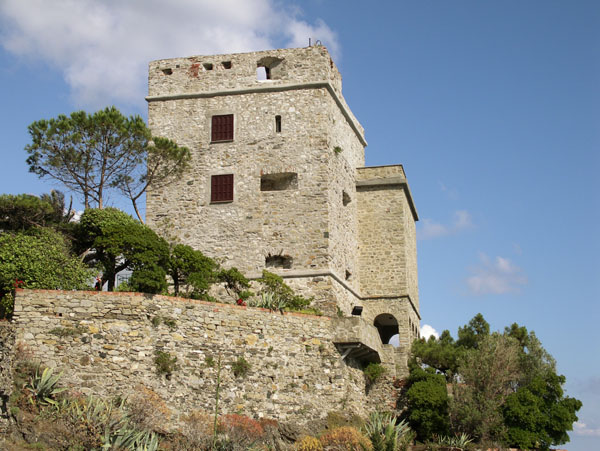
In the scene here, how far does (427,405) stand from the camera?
82.9 ft

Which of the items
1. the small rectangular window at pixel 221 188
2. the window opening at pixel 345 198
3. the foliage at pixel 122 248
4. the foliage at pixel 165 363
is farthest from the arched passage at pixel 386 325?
the foliage at pixel 165 363

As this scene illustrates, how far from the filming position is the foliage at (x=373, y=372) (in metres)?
26.8

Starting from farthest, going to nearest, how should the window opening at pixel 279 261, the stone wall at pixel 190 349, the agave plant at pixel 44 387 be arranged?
the window opening at pixel 279 261 → the stone wall at pixel 190 349 → the agave plant at pixel 44 387

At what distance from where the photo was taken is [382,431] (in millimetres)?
23609

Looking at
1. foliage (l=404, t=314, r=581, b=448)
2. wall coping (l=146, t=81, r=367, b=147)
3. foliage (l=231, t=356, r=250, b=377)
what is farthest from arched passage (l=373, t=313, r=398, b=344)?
foliage (l=231, t=356, r=250, b=377)

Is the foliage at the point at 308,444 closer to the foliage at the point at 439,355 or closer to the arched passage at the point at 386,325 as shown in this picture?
the foliage at the point at 439,355

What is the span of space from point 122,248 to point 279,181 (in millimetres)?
7812

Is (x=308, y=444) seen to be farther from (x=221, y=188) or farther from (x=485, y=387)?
(x=221, y=188)

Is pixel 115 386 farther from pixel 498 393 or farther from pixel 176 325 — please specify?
pixel 498 393

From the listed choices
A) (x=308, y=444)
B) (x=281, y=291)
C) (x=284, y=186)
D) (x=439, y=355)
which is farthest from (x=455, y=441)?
(x=284, y=186)

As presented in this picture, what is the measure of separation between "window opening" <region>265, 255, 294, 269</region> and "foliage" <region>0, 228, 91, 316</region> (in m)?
7.04

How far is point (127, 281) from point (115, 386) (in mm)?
3662

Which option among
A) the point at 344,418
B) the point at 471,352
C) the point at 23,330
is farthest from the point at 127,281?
the point at 471,352

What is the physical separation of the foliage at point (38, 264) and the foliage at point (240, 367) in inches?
197
